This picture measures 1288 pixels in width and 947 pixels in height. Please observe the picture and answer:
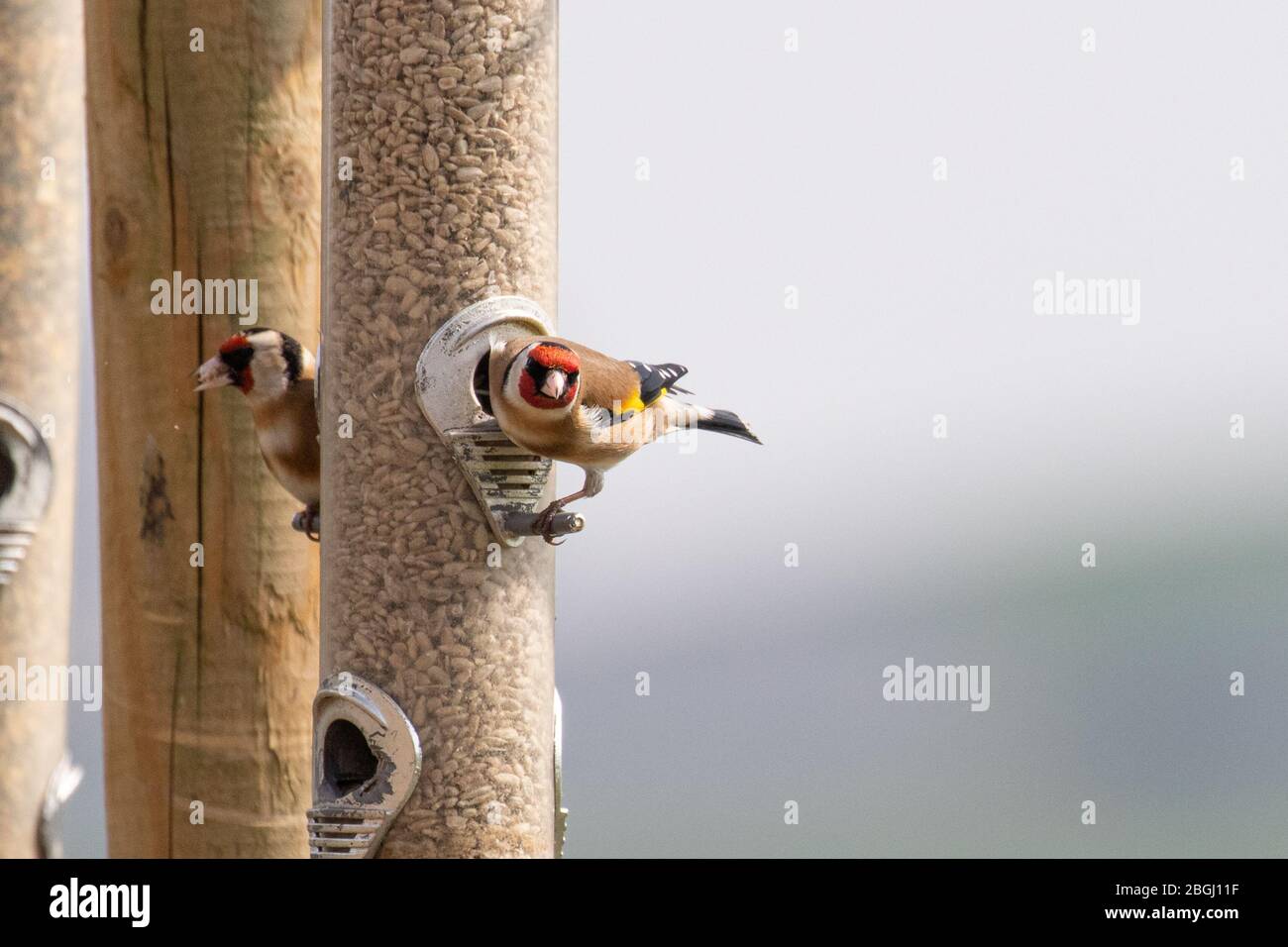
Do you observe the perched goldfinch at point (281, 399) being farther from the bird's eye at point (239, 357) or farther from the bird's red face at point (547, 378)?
the bird's red face at point (547, 378)

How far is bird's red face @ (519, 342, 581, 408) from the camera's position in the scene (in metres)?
3.62

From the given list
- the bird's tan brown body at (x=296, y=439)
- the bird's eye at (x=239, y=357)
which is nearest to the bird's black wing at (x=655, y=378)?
the bird's tan brown body at (x=296, y=439)

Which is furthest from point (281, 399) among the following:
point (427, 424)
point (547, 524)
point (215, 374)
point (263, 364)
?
point (547, 524)

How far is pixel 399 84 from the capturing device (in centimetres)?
378

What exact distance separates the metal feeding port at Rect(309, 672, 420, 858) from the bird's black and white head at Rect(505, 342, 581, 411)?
2.11 feet

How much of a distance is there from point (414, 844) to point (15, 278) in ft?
9.59

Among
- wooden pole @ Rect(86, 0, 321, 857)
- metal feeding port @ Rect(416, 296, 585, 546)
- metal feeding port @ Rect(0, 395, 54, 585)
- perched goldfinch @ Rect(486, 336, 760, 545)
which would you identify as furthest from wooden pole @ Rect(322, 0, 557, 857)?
metal feeding port @ Rect(0, 395, 54, 585)

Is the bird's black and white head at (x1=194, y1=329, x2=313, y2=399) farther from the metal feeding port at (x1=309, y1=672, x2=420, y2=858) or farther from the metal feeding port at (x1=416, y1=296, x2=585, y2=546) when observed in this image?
the metal feeding port at (x1=309, y1=672, x2=420, y2=858)

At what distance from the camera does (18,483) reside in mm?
5809

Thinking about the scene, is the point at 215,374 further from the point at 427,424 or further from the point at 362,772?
the point at 362,772

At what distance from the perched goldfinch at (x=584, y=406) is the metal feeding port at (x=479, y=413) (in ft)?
0.11

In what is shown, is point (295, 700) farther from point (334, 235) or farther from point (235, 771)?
point (334, 235)

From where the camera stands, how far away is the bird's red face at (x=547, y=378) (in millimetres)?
3615
